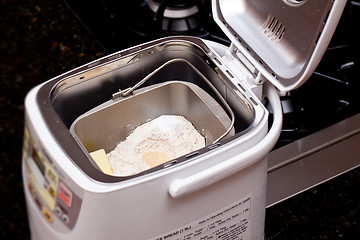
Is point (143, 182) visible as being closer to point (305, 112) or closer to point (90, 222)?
point (90, 222)

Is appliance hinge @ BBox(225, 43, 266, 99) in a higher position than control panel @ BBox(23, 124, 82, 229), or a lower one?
higher

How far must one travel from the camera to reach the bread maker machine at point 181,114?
0.84 meters

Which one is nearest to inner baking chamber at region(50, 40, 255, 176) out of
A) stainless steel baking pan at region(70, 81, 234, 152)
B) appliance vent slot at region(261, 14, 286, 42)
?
stainless steel baking pan at region(70, 81, 234, 152)

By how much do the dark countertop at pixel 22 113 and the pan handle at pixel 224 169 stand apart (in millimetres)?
448

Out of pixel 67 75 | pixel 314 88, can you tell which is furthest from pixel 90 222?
pixel 314 88

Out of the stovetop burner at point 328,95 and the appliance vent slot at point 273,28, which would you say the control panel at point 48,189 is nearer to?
the appliance vent slot at point 273,28

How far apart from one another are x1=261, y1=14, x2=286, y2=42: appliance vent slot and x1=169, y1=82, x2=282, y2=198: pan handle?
14 cm

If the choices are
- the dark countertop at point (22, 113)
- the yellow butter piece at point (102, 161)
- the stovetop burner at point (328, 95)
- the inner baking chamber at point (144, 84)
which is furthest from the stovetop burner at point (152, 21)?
the yellow butter piece at point (102, 161)

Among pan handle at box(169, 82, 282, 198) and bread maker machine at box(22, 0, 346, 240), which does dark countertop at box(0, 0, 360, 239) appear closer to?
bread maker machine at box(22, 0, 346, 240)

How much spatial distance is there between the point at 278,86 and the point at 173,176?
0.24 m

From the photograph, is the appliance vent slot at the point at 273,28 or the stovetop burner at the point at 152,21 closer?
the appliance vent slot at the point at 273,28

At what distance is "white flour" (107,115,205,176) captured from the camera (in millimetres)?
999

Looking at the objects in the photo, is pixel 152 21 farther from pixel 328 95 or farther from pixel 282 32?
pixel 282 32

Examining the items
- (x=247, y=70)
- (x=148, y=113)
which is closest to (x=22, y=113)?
(x=148, y=113)
